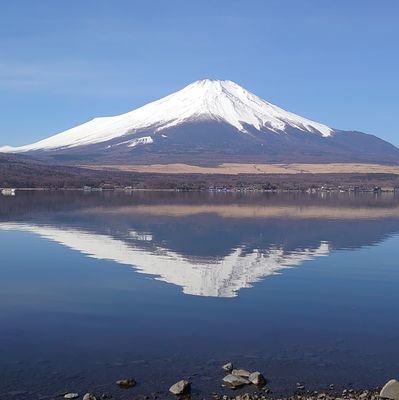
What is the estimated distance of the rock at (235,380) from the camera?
9.56 metres

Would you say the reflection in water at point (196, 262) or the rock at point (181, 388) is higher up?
the reflection in water at point (196, 262)

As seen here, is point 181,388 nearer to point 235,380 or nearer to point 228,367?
point 235,380

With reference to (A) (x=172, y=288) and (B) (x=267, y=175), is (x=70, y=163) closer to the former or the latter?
(B) (x=267, y=175)

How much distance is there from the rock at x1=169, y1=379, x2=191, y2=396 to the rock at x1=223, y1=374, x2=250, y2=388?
1.97 ft

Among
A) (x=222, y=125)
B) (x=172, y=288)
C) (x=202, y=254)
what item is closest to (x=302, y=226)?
(x=202, y=254)

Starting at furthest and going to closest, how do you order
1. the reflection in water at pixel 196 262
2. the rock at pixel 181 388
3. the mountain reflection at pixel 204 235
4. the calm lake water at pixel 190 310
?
1. the mountain reflection at pixel 204 235
2. the reflection in water at pixel 196 262
3. the calm lake water at pixel 190 310
4. the rock at pixel 181 388

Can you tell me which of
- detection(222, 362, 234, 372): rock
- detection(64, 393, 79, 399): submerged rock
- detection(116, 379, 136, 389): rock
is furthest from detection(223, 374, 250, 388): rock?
detection(64, 393, 79, 399): submerged rock

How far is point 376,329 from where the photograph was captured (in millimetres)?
12875

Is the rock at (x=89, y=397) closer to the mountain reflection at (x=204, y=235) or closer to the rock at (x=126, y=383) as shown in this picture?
the rock at (x=126, y=383)

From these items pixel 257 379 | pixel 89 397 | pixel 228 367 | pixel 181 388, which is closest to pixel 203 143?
pixel 228 367

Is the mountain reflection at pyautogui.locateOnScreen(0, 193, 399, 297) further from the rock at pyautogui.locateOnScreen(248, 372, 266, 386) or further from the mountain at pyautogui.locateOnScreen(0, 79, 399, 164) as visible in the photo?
the mountain at pyautogui.locateOnScreen(0, 79, 399, 164)

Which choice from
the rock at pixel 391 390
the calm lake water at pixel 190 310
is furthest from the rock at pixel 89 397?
the rock at pixel 391 390

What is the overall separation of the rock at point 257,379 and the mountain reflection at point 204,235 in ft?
19.6

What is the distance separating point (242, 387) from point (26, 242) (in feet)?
56.0
